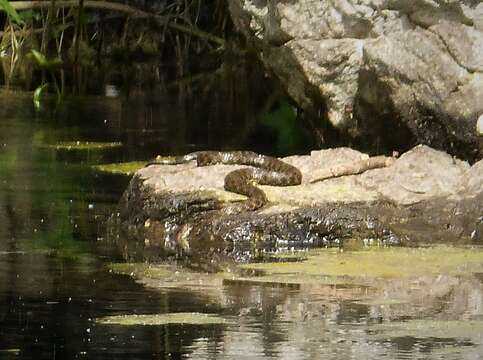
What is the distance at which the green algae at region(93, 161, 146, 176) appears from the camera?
1441cm

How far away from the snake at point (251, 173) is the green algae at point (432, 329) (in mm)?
3055

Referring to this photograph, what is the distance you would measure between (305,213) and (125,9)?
49.3 ft

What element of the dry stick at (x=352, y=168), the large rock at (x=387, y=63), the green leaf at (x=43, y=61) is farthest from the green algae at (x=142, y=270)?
the green leaf at (x=43, y=61)

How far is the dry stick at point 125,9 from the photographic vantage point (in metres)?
23.6

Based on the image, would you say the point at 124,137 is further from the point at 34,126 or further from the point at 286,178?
the point at 286,178

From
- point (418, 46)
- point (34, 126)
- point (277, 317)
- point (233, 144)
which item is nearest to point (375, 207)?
point (418, 46)

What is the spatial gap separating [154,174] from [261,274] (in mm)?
2526

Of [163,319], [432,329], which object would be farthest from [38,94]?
[432,329]

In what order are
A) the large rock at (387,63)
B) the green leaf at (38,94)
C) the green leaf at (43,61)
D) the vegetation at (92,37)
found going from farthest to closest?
the vegetation at (92,37) < the green leaf at (43,61) < the green leaf at (38,94) < the large rock at (387,63)

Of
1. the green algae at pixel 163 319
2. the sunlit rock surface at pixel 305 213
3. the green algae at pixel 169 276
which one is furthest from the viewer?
the sunlit rock surface at pixel 305 213

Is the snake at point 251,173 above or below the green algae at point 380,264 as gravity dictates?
above

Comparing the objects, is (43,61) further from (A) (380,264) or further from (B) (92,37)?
(A) (380,264)

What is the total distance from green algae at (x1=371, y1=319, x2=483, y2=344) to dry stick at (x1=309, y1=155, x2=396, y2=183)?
3725mm

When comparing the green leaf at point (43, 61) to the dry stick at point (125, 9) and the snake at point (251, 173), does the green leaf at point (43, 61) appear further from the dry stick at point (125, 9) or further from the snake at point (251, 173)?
the snake at point (251, 173)
